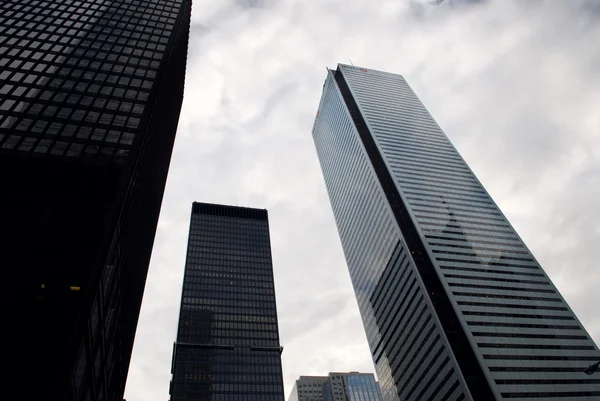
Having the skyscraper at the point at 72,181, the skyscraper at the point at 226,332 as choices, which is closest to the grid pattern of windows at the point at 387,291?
the skyscraper at the point at 226,332

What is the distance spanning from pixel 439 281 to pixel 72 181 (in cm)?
10532

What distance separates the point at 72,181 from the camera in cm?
4697

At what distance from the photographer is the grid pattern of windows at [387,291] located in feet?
393

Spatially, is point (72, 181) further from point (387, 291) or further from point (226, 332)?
point (226, 332)

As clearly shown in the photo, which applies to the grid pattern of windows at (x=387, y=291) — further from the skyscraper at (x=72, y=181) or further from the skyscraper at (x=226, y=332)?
the skyscraper at (x=72, y=181)

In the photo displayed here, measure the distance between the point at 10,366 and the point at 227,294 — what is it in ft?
500

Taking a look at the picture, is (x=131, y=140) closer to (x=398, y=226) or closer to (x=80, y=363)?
(x=80, y=363)

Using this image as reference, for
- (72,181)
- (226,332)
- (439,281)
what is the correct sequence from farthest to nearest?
(226,332)
(439,281)
(72,181)

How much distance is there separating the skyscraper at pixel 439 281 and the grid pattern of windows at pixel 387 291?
409mm

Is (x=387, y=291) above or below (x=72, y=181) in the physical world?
above

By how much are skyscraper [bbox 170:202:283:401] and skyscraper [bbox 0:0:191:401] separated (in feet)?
336

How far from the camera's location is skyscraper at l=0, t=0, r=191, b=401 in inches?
1344

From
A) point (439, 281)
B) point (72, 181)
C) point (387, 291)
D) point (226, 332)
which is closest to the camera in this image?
point (72, 181)

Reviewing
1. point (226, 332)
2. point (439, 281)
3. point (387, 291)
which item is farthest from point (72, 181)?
point (226, 332)
